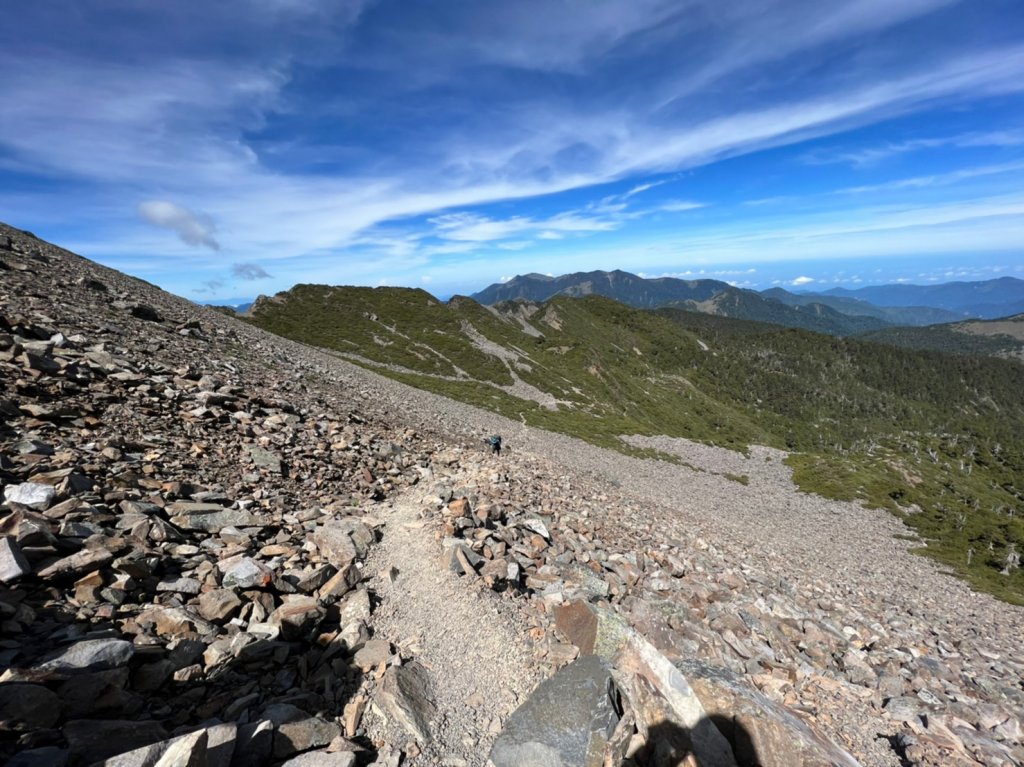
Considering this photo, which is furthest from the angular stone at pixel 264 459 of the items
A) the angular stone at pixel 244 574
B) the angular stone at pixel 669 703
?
the angular stone at pixel 669 703

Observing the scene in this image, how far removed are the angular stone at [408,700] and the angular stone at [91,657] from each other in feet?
11.9

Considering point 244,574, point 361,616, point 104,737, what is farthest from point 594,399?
point 104,737

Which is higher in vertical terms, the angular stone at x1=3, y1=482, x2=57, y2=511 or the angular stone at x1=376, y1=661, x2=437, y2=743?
the angular stone at x1=3, y1=482, x2=57, y2=511

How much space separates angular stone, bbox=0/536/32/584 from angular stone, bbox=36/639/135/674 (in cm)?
188

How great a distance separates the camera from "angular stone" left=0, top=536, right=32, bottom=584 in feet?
21.4

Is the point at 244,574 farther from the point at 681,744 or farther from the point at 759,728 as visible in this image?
the point at 759,728

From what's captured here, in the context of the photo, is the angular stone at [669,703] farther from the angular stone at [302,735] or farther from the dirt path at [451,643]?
the angular stone at [302,735]

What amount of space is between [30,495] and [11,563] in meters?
2.29

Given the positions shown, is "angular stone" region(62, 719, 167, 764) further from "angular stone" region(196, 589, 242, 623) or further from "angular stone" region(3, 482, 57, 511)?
"angular stone" region(3, 482, 57, 511)

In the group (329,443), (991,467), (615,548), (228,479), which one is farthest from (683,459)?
(991,467)

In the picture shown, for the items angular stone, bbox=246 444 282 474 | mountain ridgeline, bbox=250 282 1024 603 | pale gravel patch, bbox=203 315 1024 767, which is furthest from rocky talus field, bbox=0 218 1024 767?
mountain ridgeline, bbox=250 282 1024 603

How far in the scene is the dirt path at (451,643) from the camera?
6.73 metres

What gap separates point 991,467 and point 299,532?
9058 inches

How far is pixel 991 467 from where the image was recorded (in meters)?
155
